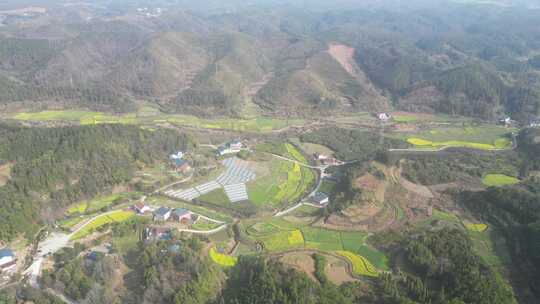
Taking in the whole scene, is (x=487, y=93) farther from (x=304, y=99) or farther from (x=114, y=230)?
(x=114, y=230)

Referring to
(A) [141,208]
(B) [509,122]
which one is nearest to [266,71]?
(B) [509,122]

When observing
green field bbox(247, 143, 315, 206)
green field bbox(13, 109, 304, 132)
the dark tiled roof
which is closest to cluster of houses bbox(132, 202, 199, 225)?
green field bbox(247, 143, 315, 206)

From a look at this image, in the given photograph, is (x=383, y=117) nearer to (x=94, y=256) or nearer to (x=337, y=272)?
(x=337, y=272)

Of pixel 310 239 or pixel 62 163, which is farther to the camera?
pixel 62 163

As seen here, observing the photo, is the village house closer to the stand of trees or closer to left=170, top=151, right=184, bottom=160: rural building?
the stand of trees

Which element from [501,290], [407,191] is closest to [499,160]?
[407,191]
